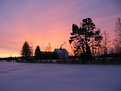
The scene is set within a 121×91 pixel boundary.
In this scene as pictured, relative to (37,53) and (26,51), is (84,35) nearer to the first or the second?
(37,53)

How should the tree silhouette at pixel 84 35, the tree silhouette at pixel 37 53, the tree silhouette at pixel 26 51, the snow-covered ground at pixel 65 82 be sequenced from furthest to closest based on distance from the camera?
the tree silhouette at pixel 26 51, the tree silhouette at pixel 37 53, the tree silhouette at pixel 84 35, the snow-covered ground at pixel 65 82

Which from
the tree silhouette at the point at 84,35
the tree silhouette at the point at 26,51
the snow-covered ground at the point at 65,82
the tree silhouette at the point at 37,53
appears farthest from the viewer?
the tree silhouette at the point at 26,51

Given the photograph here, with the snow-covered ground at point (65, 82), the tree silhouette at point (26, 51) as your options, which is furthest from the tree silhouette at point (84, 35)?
the tree silhouette at point (26, 51)

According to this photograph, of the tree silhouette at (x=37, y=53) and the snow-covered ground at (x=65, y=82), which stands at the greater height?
the tree silhouette at (x=37, y=53)

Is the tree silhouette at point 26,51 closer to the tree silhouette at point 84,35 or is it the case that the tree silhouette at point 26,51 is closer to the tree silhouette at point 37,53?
the tree silhouette at point 37,53

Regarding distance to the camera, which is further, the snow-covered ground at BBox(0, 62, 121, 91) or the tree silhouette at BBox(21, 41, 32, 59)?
the tree silhouette at BBox(21, 41, 32, 59)

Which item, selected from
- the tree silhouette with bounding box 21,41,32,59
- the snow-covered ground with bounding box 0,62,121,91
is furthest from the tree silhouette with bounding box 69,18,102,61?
the tree silhouette with bounding box 21,41,32,59

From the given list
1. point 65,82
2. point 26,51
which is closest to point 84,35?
point 65,82

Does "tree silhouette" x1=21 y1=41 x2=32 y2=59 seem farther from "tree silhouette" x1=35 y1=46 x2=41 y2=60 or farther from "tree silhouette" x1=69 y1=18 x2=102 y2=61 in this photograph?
"tree silhouette" x1=69 y1=18 x2=102 y2=61

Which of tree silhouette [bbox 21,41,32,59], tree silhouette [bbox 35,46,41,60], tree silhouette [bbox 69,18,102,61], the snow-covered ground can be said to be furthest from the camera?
tree silhouette [bbox 21,41,32,59]

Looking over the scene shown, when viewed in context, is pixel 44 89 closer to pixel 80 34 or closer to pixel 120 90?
pixel 120 90

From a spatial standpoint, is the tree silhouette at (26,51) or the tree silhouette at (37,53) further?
the tree silhouette at (26,51)

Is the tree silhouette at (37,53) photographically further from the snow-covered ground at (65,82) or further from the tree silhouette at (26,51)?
the snow-covered ground at (65,82)

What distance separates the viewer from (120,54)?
25672 millimetres
